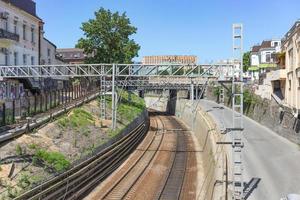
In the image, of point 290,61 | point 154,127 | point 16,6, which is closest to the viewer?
point 290,61

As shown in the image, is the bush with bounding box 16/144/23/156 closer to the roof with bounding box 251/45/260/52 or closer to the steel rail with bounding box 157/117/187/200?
the steel rail with bounding box 157/117/187/200

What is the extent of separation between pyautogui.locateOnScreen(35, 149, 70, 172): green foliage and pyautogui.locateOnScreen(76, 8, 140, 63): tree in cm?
4478

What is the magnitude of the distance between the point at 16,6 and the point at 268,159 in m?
31.7

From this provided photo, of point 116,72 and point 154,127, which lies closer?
point 116,72

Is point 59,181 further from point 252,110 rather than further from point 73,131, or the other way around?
point 252,110

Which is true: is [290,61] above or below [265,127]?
above

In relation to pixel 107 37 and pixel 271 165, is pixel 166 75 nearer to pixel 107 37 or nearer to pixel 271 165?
pixel 271 165

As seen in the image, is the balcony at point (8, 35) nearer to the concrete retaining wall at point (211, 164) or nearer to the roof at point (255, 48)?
the concrete retaining wall at point (211, 164)

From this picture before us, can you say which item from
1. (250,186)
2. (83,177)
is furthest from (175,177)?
(250,186)

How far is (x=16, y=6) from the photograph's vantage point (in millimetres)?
48625

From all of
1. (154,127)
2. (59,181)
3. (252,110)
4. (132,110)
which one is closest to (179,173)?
(59,181)

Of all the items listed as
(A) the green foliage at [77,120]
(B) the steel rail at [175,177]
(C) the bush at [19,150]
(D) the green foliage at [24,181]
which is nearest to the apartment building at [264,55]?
(B) the steel rail at [175,177]

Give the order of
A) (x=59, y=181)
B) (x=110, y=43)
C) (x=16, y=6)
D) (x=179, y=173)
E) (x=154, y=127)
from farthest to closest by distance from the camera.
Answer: (x=110, y=43) < (x=154, y=127) < (x=16, y=6) < (x=179, y=173) < (x=59, y=181)

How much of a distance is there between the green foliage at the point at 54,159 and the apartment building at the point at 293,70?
17.2m
